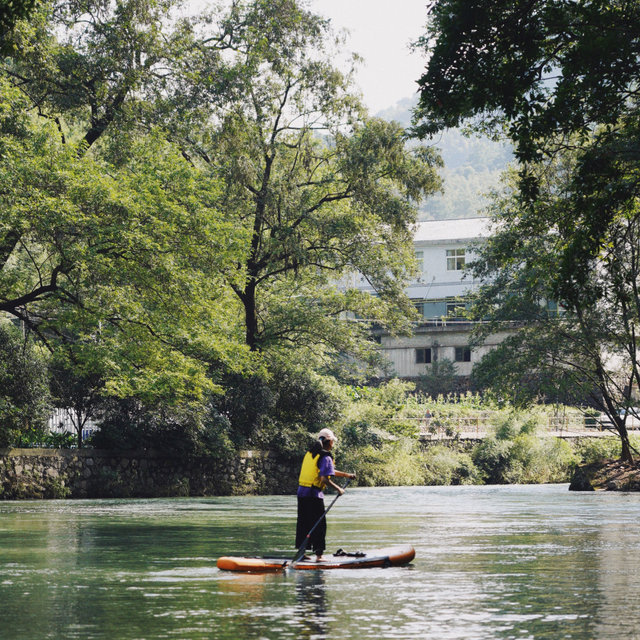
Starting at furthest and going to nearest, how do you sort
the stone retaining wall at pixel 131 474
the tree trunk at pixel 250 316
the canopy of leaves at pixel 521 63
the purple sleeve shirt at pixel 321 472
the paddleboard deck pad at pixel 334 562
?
the tree trunk at pixel 250 316, the stone retaining wall at pixel 131 474, the canopy of leaves at pixel 521 63, the purple sleeve shirt at pixel 321 472, the paddleboard deck pad at pixel 334 562

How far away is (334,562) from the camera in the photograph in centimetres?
1365

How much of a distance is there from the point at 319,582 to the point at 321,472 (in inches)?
83.8

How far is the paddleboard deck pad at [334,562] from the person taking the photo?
1325 cm

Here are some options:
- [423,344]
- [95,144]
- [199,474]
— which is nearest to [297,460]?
[199,474]

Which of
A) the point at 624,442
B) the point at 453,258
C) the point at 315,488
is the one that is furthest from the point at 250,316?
the point at 453,258

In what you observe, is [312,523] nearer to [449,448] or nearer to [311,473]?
[311,473]

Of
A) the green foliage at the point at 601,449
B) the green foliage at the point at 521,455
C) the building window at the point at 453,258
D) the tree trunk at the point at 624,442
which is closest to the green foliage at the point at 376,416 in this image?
the green foliage at the point at 521,455

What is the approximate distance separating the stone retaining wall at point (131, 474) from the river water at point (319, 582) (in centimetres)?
729

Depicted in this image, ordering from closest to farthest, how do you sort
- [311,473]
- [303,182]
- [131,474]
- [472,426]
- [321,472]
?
[321,472], [311,473], [131,474], [303,182], [472,426]

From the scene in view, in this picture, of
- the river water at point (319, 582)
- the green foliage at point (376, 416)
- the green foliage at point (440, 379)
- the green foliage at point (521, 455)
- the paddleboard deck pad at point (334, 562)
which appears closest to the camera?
the river water at point (319, 582)

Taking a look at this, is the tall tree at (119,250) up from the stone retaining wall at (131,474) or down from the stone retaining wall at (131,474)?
up

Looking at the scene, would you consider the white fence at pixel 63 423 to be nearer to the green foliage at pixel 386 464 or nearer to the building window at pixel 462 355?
the green foliage at pixel 386 464

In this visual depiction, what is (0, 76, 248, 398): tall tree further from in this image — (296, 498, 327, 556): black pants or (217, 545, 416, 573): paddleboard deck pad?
(217, 545, 416, 573): paddleboard deck pad

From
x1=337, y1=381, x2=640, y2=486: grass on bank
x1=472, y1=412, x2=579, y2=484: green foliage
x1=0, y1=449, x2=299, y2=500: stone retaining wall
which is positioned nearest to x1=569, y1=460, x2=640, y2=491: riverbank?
x1=337, y1=381, x2=640, y2=486: grass on bank
